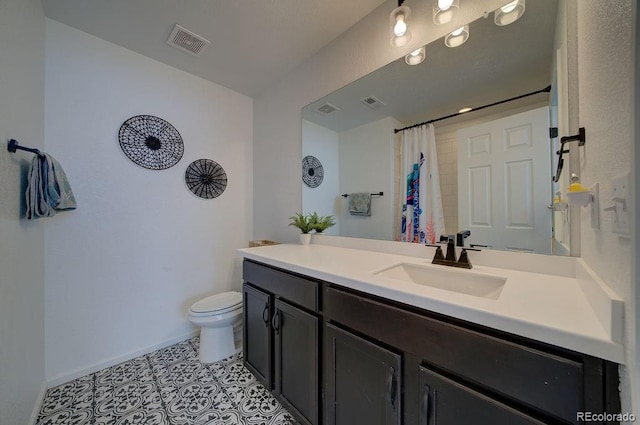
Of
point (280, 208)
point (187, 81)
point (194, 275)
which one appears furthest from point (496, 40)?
point (194, 275)

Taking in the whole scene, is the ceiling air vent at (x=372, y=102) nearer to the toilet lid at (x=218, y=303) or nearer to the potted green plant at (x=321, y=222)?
the potted green plant at (x=321, y=222)

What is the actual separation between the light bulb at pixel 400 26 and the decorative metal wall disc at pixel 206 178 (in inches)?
72.9

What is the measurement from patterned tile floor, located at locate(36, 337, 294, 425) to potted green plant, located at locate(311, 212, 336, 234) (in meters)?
1.15

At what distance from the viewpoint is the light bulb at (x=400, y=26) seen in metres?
1.22

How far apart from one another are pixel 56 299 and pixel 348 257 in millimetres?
1984

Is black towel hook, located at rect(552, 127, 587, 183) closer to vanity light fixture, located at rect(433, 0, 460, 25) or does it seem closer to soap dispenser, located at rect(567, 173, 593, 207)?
soap dispenser, located at rect(567, 173, 593, 207)

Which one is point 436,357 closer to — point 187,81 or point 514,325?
point 514,325

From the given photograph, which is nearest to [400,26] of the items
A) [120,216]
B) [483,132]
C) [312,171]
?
[483,132]

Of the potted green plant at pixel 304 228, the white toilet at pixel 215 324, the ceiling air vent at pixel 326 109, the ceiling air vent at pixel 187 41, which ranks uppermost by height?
the ceiling air vent at pixel 187 41

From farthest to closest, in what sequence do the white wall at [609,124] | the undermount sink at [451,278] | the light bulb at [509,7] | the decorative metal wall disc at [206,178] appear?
the decorative metal wall disc at [206,178] < the light bulb at [509,7] < the undermount sink at [451,278] < the white wall at [609,124]

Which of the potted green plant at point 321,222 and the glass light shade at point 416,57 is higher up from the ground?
the glass light shade at point 416,57

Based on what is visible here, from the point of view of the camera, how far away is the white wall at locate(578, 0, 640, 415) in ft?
1.38

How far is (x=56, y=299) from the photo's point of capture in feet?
5.07

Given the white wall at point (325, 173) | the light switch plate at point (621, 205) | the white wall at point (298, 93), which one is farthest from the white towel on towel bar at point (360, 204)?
the light switch plate at point (621, 205)
